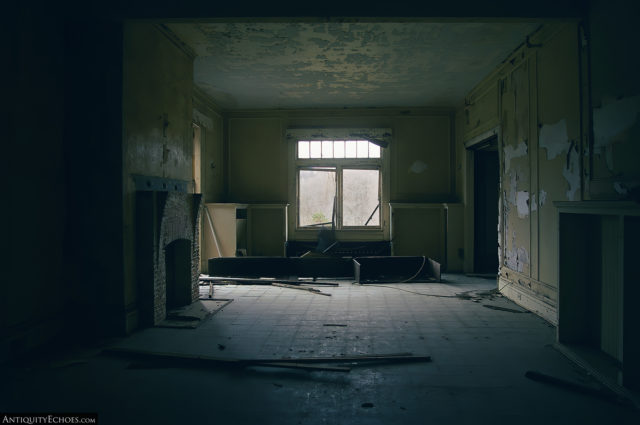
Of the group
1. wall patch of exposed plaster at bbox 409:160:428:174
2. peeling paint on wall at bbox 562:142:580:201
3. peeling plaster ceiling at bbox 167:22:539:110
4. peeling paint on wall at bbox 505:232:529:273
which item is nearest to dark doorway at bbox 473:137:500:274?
wall patch of exposed plaster at bbox 409:160:428:174

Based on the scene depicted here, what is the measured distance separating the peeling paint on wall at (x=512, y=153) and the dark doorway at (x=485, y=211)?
1.88 m

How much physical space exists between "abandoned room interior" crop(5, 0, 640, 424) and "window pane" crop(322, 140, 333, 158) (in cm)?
195

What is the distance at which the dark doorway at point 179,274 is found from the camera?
4.41 m

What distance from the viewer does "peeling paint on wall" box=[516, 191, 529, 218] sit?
4629 millimetres

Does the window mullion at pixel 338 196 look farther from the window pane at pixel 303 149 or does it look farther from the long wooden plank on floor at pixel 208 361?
the long wooden plank on floor at pixel 208 361

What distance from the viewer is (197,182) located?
6590mm

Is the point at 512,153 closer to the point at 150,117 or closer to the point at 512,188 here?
the point at 512,188

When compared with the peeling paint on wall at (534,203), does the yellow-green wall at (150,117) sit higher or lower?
higher

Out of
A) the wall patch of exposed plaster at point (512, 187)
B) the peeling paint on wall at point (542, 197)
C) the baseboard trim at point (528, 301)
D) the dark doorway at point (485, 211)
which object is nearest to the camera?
the baseboard trim at point (528, 301)

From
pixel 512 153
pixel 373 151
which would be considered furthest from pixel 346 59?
pixel 373 151

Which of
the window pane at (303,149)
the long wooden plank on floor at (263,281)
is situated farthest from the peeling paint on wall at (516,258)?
the window pane at (303,149)

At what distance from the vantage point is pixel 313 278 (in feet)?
20.4

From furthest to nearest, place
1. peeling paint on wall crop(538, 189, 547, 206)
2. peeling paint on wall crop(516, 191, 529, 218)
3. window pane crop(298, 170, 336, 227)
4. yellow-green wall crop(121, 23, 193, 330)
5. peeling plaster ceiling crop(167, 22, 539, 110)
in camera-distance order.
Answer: window pane crop(298, 170, 336, 227), peeling paint on wall crop(516, 191, 529, 218), peeling plaster ceiling crop(167, 22, 539, 110), peeling paint on wall crop(538, 189, 547, 206), yellow-green wall crop(121, 23, 193, 330)

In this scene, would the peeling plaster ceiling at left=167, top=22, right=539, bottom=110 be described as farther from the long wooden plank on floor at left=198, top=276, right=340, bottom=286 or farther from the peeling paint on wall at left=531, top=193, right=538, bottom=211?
the long wooden plank on floor at left=198, top=276, right=340, bottom=286
